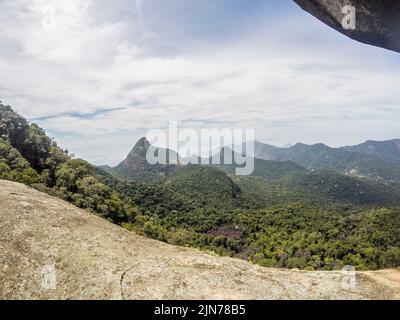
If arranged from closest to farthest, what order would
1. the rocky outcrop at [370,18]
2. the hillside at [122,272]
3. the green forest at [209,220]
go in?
the hillside at [122,272] < the rocky outcrop at [370,18] < the green forest at [209,220]

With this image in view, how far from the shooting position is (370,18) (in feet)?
36.8

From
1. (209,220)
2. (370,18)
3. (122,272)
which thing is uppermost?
(370,18)

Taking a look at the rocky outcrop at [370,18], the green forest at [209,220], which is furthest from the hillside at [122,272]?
the green forest at [209,220]

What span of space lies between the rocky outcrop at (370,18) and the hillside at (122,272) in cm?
760

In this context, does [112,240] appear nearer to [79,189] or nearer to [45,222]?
[45,222]

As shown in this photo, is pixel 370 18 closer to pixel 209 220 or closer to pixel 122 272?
pixel 122 272

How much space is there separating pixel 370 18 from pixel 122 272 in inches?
427

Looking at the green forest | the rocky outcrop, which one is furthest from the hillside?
the green forest

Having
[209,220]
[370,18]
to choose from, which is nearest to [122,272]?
[370,18]

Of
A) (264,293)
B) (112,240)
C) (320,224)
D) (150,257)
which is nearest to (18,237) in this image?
(112,240)

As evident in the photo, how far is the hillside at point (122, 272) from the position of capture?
704 centimetres

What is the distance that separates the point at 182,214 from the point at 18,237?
4926 inches

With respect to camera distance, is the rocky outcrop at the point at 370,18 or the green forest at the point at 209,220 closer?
the rocky outcrop at the point at 370,18

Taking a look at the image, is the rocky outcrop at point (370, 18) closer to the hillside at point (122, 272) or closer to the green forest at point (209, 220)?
the hillside at point (122, 272)
